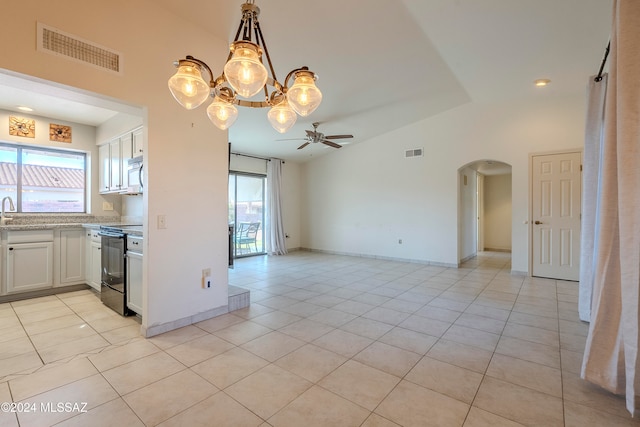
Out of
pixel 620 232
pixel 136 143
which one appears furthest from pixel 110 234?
pixel 620 232

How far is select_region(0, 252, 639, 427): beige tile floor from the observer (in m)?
1.72

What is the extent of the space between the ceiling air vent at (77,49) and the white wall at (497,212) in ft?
31.8

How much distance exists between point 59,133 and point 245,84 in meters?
4.56

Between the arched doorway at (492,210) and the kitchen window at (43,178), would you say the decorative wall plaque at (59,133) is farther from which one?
the arched doorway at (492,210)

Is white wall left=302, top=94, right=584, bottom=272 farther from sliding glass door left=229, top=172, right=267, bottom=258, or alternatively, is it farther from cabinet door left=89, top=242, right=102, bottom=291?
cabinet door left=89, top=242, right=102, bottom=291

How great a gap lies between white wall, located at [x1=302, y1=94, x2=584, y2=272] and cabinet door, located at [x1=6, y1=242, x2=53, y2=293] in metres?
5.78

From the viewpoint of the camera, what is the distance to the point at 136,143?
3842 mm

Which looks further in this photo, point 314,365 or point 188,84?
point 314,365

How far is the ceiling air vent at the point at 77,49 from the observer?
6.81 ft

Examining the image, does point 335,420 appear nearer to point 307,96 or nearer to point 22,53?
point 307,96

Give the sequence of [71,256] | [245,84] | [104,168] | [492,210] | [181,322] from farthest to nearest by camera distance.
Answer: [492,210] < [104,168] < [71,256] < [181,322] < [245,84]

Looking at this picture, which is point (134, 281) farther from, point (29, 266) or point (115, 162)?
point (115, 162)

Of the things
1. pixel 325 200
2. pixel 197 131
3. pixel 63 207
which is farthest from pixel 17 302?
pixel 325 200

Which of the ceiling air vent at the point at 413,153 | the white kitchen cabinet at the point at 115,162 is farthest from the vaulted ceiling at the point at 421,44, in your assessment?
the white kitchen cabinet at the point at 115,162
